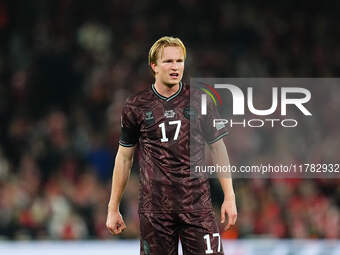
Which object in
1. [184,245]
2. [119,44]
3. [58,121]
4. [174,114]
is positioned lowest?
[184,245]

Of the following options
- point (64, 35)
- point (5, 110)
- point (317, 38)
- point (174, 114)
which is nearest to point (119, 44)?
point (64, 35)

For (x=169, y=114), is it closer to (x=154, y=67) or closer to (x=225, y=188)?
(x=154, y=67)

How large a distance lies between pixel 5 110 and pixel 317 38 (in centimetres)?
473

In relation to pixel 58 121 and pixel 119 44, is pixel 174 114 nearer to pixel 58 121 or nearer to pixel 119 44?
pixel 58 121

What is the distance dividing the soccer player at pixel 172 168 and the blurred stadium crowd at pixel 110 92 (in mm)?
3769

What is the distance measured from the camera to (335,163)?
10195 millimetres

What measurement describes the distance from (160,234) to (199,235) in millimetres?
252

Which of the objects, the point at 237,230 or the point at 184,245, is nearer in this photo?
the point at 184,245

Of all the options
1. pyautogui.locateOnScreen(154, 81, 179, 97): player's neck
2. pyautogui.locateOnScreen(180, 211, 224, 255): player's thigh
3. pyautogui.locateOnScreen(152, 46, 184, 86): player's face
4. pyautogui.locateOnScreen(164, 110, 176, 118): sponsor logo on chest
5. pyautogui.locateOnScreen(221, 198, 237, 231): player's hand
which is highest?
pyautogui.locateOnScreen(152, 46, 184, 86): player's face

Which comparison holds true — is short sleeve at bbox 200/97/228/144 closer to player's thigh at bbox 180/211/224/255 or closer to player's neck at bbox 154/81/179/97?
player's neck at bbox 154/81/179/97

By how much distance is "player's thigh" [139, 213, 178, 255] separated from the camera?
5391 millimetres

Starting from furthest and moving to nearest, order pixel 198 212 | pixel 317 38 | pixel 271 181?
pixel 317 38, pixel 271 181, pixel 198 212

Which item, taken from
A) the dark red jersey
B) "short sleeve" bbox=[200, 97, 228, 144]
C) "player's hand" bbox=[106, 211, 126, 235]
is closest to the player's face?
the dark red jersey

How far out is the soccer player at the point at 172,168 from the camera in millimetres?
Result: 5371
